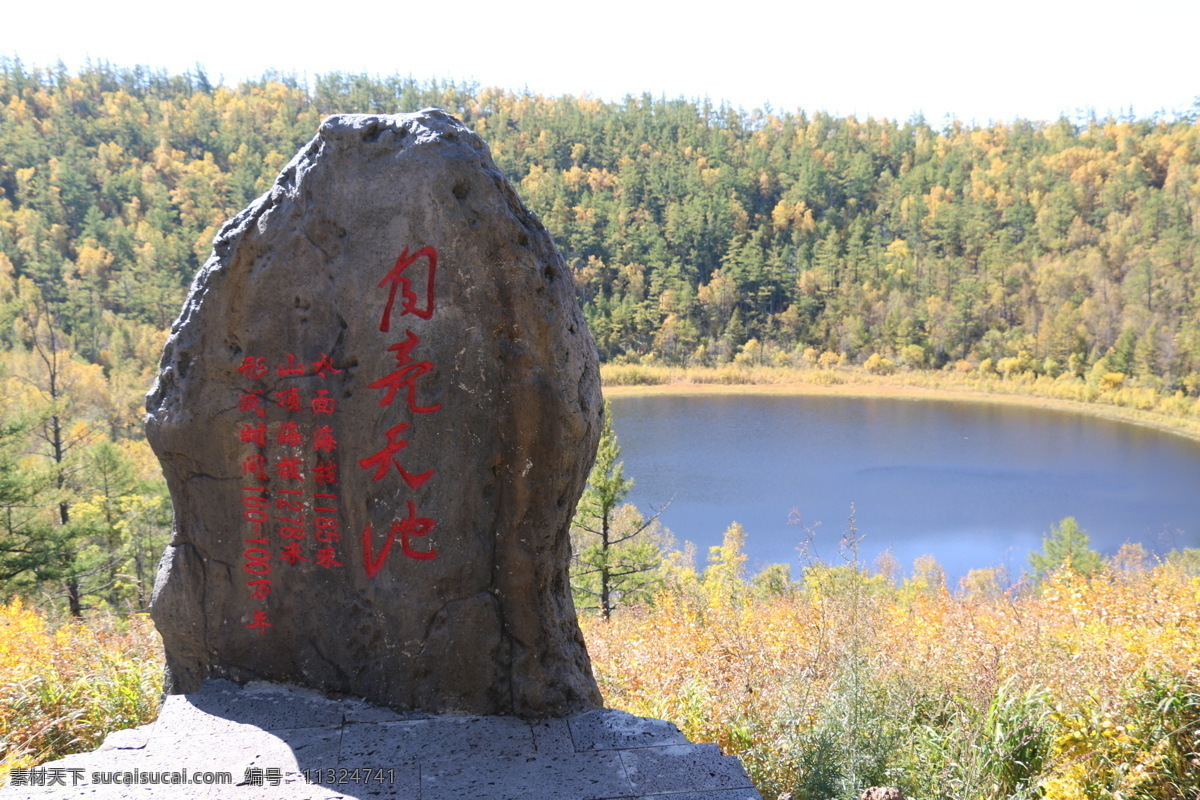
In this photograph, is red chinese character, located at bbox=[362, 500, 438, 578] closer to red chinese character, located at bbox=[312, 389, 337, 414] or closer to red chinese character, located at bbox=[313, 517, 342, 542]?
red chinese character, located at bbox=[313, 517, 342, 542]

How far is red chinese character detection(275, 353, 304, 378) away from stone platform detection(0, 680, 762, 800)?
137 centimetres

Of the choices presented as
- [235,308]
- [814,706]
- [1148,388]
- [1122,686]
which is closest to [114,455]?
[235,308]

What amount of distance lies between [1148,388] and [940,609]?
42.2 meters

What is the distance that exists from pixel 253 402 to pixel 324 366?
367 mm

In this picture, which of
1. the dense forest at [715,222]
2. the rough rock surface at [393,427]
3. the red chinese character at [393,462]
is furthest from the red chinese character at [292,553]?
the dense forest at [715,222]

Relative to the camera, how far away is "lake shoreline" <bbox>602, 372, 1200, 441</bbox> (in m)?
40.1

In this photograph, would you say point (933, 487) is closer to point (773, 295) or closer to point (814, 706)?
point (814, 706)

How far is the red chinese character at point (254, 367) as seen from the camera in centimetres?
349

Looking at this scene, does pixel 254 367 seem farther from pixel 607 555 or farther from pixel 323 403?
pixel 607 555

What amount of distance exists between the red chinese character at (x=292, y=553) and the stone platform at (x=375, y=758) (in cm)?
57

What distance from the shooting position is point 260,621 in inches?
139

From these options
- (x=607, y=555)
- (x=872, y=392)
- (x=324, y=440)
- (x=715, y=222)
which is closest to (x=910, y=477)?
(x=872, y=392)

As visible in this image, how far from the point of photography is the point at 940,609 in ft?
24.2

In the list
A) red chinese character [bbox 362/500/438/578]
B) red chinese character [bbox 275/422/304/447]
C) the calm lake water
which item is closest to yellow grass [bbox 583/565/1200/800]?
red chinese character [bbox 362/500/438/578]
